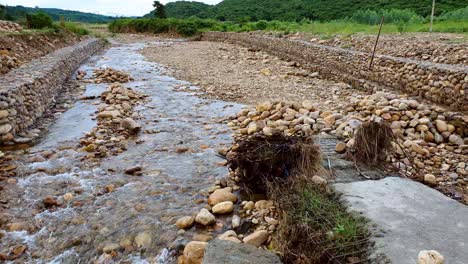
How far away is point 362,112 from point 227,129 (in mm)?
2407

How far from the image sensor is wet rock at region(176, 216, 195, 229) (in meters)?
3.69

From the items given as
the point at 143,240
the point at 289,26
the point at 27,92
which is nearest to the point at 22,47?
the point at 27,92

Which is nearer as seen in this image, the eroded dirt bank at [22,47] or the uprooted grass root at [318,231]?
the uprooted grass root at [318,231]

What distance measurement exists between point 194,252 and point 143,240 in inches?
24.9

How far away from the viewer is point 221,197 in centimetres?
410

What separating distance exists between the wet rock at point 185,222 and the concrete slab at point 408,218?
150 centimetres

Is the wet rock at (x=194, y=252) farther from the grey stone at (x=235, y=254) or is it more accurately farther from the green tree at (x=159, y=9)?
the green tree at (x=159, y=9)

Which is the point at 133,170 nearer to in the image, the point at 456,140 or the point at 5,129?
the point at 5,129

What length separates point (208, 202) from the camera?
415cm

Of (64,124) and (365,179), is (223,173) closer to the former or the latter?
(365,179)

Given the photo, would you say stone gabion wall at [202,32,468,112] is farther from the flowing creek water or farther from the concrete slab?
the concrete slab

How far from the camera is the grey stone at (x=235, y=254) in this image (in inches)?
105

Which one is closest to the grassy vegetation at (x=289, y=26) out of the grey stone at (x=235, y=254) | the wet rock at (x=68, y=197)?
the wet rock at (x=68, y=197)

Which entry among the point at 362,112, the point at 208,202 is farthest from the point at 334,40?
the point at 208,202
